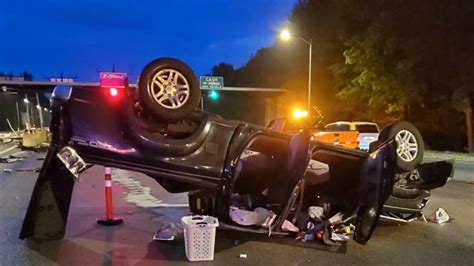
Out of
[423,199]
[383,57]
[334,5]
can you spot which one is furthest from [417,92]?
[423,199]

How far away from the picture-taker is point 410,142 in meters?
7.38

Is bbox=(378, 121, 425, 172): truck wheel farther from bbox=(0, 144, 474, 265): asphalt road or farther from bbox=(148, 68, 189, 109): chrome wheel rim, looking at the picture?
bbox=(148, 68, 189, 109): chrome wheel rim

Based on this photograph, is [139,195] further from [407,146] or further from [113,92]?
[407,146]

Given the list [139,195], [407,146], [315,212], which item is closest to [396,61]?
[139,195]

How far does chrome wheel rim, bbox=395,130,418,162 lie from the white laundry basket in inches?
110

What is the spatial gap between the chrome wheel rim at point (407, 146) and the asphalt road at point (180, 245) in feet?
3.68

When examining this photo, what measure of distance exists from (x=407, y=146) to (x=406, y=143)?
0.05m

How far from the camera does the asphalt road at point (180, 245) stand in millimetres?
6195

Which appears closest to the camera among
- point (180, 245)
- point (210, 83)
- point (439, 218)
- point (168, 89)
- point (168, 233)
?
point (168, 89)

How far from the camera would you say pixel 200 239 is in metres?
6.07

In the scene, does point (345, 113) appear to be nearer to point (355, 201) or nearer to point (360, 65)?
point (360, 65)

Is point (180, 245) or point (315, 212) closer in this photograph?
point (180, 245)

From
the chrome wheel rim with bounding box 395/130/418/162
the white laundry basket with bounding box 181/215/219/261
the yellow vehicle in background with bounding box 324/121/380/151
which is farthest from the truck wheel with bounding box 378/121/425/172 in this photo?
the yellow vehicle in background with bounding box 324/121/380/151

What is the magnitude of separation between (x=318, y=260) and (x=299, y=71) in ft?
142
